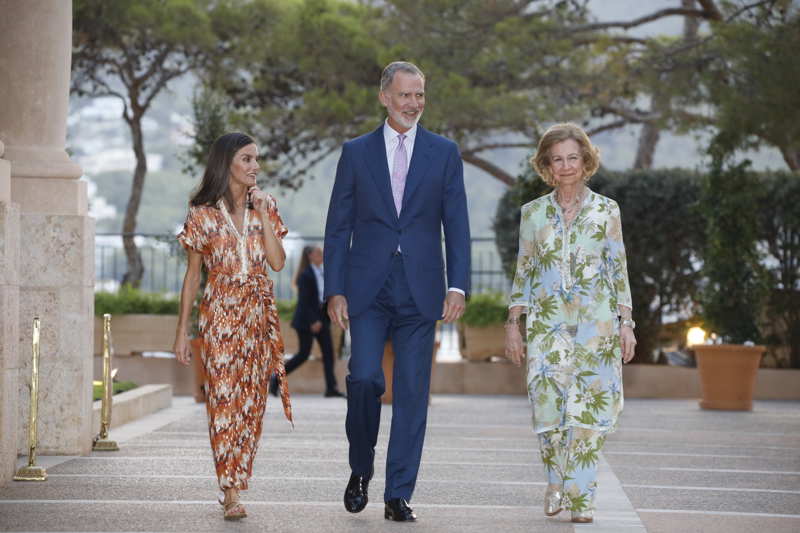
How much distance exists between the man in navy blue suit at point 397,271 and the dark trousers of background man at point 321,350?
10868 millimetres

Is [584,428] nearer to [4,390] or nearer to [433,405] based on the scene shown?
[4,390]

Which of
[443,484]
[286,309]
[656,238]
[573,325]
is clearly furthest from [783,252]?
[573,325]

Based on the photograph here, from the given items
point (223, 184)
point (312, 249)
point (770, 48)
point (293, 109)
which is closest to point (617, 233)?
point (223, 184)

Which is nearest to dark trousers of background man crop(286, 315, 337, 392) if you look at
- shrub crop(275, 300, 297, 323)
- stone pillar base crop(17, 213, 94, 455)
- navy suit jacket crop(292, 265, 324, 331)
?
navy suit jacket crop(292, 265, 324, 331)

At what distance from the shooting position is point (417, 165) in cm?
704

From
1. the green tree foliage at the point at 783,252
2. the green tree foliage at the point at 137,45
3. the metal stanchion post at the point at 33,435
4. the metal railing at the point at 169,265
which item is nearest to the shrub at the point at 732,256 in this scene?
the green tree foliage at the point at 783,252

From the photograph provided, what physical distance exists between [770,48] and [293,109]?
9571mm

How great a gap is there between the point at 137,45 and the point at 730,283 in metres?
13.8

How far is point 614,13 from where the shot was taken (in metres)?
77.3

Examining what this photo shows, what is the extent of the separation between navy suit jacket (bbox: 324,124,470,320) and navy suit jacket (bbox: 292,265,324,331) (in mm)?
10682

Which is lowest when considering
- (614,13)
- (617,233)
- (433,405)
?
(433,405)

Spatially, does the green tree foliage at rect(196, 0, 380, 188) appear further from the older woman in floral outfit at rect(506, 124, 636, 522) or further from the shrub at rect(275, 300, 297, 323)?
the older woman in floral outfit at rect(506, 124, 636, 522)

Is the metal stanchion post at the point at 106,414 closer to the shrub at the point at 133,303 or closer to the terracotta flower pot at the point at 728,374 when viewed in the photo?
the terracotta flower pot at the point at 728,374

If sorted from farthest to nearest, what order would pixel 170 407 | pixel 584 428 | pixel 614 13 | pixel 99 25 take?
pixel 614 13 → pixel 99 25 → pixel 170 407 → pixel 584 428
